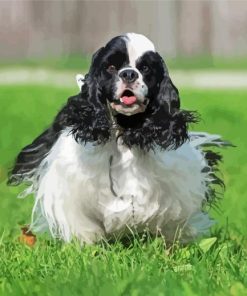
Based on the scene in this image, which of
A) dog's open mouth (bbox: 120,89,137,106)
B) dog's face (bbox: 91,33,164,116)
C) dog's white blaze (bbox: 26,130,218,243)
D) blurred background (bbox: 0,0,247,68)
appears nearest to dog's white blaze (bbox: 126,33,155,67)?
dog's face (bbox: 91,33,164,116)

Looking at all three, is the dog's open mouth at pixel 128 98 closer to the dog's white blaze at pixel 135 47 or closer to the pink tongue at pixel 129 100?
the pink tongue at pixel 129 100

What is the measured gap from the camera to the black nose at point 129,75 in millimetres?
5543

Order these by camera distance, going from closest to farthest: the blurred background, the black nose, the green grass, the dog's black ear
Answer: the green grass, the black nose, the dog's black ear, the blurred background

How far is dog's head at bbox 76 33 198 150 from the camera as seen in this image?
563 centimetres

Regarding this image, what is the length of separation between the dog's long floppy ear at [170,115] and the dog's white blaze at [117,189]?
0.10 m

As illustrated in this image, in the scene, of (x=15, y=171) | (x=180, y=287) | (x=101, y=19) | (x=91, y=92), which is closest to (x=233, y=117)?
(x=15, y=171)

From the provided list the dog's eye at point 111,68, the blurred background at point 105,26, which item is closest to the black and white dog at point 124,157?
the dog's eye at point 111,68

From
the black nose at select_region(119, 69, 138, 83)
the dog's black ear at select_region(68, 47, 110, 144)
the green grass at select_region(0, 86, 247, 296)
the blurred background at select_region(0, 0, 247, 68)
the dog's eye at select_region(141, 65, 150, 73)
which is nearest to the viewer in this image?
the green grass at select_region(0, 86, 247, 296)

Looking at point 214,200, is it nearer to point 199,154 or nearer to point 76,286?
point 199,154

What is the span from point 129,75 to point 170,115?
0.44 meters

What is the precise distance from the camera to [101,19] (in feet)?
92.9

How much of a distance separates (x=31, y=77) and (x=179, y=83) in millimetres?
3141

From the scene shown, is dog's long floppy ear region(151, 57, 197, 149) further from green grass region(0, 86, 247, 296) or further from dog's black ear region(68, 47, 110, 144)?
green grass region(0, 86, 247, 296)

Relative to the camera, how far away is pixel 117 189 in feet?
19.5
